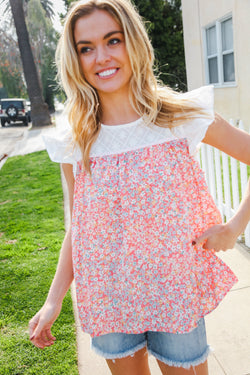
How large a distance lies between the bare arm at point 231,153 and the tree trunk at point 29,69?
18079 mm

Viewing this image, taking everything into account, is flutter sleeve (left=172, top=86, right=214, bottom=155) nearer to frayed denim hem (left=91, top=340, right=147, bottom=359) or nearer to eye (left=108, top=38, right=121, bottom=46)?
eye (left=108, top=38, right=121, bottom=46)

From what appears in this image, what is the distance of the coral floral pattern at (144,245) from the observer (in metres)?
1.35

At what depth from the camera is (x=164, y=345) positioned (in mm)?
1377

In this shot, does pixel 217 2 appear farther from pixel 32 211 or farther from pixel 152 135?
pixel 152 135

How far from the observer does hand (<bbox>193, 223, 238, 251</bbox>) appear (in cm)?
137

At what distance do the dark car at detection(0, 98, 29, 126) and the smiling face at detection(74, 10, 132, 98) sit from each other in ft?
85.6

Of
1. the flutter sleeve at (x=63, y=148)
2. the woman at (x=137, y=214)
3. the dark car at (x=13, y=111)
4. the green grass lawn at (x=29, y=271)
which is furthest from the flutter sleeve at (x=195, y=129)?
the dark car at (x=13, y=111)

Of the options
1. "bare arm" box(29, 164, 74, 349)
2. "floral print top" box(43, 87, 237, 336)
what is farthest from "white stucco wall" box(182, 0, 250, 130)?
"bare arm" box(29, 164, 74, 349)

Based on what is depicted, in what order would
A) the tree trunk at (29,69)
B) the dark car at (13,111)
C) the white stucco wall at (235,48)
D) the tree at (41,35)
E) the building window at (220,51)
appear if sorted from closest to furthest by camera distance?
the white stucco wall at (235,48), the building window at (220,51), the tree trunk at (29,69), the tree at (41,35), the dark car at (13,111)

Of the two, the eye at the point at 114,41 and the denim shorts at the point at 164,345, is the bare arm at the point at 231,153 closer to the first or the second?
the denim shorts at the point at 164,345

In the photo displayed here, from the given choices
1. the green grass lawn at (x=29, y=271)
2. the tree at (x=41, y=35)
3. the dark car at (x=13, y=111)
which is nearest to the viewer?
the green grass lawn at (x=29, y=271)

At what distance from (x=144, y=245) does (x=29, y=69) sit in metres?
18.4

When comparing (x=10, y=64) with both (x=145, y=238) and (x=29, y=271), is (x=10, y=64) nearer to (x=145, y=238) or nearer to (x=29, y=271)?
(x=29, y=271)

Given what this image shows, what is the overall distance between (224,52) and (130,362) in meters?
8.82
